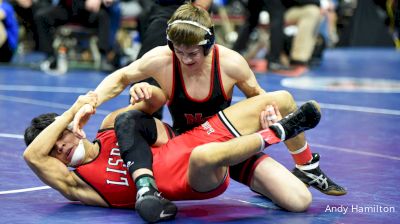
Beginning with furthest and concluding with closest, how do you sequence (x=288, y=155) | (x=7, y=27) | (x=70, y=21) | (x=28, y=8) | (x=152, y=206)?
(x=28, y=8) → (x=7, y=27) → (x=70, y=21) → (x=288, y=155) → (x=152, y=206)

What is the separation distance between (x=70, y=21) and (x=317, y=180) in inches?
294

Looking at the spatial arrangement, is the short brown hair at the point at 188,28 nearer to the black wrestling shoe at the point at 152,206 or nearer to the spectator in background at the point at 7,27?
the black wrestling shoe at the point at 152,206

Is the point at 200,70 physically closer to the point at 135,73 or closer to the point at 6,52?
the point at 135,73

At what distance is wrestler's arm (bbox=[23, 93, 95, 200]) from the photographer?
4.17 m

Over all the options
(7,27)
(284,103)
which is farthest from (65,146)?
(7,27)

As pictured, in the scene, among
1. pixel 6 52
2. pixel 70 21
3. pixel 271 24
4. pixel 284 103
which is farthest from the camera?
pixel 6 52

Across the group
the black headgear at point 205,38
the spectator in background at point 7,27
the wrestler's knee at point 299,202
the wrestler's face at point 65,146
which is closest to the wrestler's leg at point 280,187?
the wrestler's knee at point 299,202

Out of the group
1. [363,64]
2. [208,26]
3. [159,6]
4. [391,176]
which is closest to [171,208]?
[208,26]

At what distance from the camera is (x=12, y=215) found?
403 cm

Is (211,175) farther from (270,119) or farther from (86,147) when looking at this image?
(86,147)

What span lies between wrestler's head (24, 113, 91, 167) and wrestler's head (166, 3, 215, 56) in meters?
0.66

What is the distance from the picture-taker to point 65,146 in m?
4.25

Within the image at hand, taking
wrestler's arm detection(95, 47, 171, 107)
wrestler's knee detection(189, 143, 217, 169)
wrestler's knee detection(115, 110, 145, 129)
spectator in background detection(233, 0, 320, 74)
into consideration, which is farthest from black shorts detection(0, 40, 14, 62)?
wrestler's knee detection(189, 143, 217, 169)

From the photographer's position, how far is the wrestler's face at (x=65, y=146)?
→ 4234 mm
